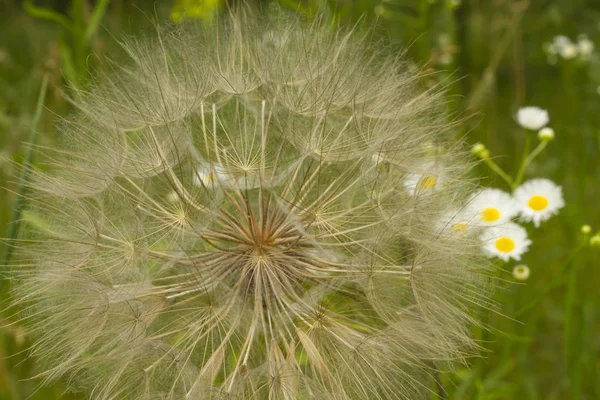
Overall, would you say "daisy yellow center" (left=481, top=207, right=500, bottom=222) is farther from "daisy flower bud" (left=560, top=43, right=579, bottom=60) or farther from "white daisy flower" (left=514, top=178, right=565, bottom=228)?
"daisy flower bud" (left=560, top=43, right=579, bottom=60)

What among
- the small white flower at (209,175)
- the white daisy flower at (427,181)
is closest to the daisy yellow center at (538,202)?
the white daisy flower at (427,181)

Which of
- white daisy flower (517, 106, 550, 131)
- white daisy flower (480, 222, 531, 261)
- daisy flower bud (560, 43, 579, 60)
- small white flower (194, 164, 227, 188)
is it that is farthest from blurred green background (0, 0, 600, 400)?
small white flower (194, 164, 227, 188)

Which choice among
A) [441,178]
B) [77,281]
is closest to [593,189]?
[441,178]

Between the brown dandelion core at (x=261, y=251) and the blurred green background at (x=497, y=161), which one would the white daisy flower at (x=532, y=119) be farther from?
the brown dandelion core at (x=261, y=251)

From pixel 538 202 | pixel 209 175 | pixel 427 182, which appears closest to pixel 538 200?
pixel 538 202

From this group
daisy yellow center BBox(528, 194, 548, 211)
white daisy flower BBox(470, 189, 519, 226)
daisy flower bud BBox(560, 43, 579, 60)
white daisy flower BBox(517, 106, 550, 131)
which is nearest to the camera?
white daisy flower BBox(470, 189, 519, 226)

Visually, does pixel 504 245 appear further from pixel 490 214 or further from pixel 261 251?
pixel 261 251

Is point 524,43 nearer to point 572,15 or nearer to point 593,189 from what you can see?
point 572,15

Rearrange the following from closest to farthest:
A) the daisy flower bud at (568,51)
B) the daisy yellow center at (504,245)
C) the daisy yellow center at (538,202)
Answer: the daisy yellow center at (504,245) < the daisy yellow center at (538,202) < the daisy flower bud at (568,51)

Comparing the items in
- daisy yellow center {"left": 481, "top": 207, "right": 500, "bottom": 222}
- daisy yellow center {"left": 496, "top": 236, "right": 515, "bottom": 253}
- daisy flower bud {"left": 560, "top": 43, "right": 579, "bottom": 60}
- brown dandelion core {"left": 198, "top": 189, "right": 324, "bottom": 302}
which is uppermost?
daisy flower bud {"left": 560, "top": 43, "right": 579, "bottom": 60}
